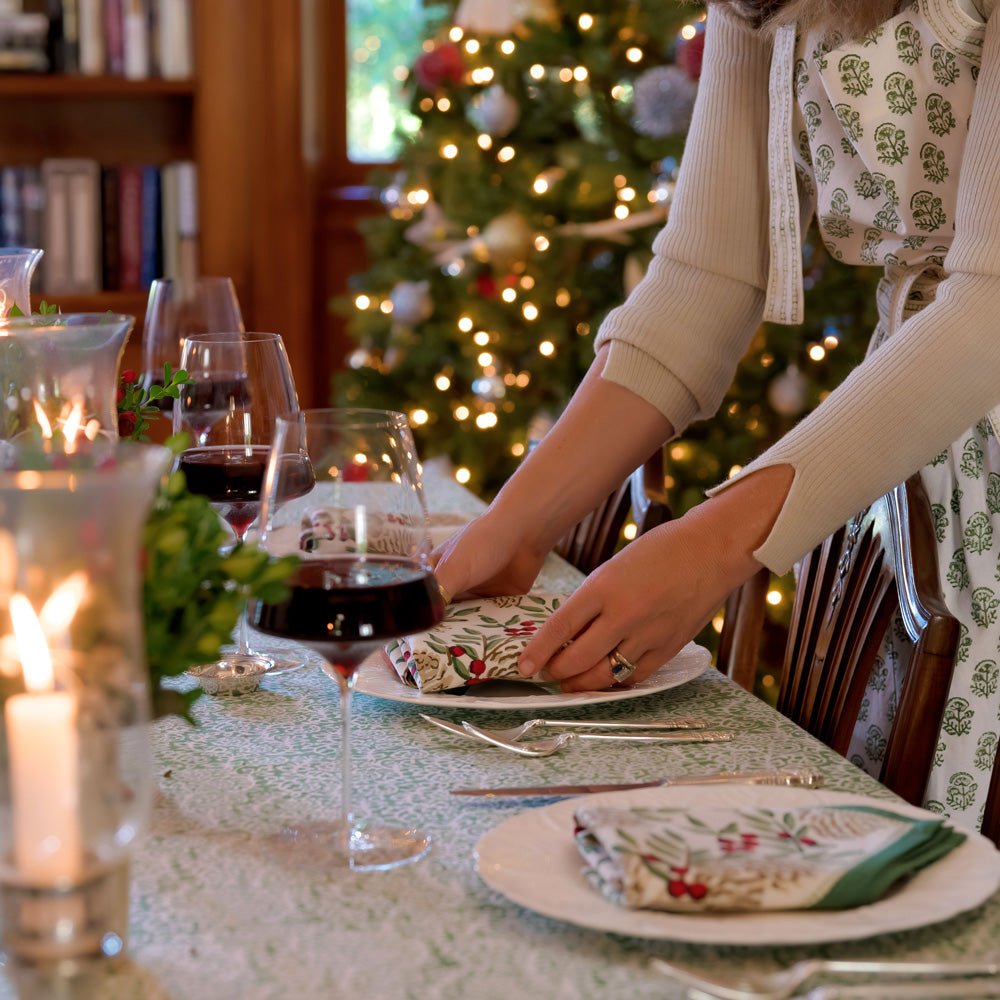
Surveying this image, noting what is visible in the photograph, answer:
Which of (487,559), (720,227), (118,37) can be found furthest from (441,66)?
(487,559)

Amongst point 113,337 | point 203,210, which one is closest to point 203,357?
point 113,337

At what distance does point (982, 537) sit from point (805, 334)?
5.70ft

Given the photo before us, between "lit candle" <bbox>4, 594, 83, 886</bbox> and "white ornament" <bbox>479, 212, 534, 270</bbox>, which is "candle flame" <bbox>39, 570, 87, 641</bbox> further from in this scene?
"white ornament" <bbox>479, 212, 534, 270</bbox>

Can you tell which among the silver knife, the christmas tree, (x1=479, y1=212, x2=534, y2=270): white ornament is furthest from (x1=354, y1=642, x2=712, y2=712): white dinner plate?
(x1=479, y1=212, x2=534, y2=270): white ornament

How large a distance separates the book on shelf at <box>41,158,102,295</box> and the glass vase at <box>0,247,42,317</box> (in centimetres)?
280

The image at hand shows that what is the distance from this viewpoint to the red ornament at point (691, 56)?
2.81 metres

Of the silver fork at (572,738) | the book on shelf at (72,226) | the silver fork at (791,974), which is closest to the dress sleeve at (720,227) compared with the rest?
the silver fork at (572,738)

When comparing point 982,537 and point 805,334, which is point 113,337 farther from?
point 805,334

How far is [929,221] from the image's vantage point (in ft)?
4.29

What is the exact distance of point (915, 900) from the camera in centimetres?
64

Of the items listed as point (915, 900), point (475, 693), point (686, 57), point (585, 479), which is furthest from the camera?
point (686, 57)

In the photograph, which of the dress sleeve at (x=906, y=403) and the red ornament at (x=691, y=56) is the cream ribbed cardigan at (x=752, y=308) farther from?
the red ornament at (x=691, y=56)

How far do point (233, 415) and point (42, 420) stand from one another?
239 millimetres

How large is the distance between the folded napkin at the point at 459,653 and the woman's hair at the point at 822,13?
59 centimetres
